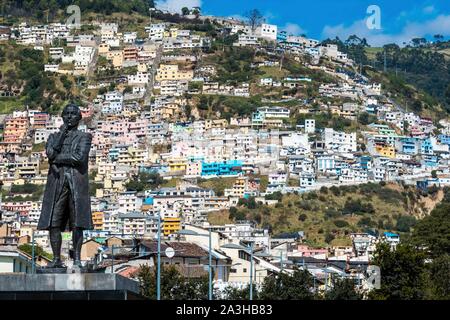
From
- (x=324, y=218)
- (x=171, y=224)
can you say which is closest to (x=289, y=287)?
(x=171, y=224)

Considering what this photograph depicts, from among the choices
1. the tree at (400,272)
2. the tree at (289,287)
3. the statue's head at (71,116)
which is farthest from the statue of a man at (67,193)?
the tree at (400,272)

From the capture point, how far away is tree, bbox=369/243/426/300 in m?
68.8

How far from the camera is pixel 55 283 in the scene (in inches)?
829

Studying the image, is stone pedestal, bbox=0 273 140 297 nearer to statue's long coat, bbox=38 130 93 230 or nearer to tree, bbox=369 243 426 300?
statue's long coat, bbox=38 130 93 230

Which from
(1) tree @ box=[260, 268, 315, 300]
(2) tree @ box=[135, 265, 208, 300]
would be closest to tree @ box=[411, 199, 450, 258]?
(1) tree @ box=[260, 268, 315, 300]

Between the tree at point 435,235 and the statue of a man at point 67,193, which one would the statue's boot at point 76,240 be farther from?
the tree at point 435,235

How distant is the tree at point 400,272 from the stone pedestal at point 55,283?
46887 mm

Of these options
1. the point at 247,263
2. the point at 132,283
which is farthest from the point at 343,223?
the point at 132,283

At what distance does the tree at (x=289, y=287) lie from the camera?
64.6 meters

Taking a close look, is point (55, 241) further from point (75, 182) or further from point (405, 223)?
point (405, 223)

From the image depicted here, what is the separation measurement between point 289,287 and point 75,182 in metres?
46.2

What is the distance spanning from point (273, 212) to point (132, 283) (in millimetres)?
173384
